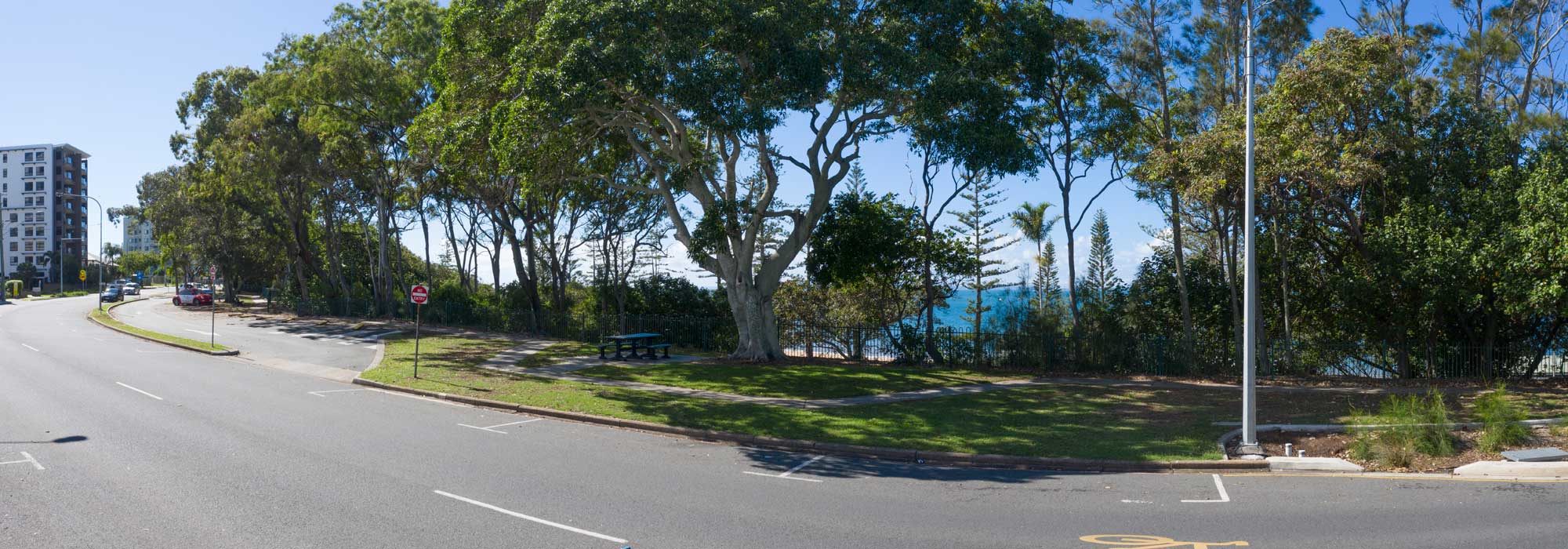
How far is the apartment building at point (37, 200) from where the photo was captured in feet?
349

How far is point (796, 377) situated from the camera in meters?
20.8

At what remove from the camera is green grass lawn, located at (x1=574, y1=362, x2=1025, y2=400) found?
61.7ft

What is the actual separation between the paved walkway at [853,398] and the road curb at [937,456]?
9.80 ft

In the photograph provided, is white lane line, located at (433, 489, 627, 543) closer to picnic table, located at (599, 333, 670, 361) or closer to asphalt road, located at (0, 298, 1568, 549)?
asphalt road, located at (0, 298, 1568, 549)

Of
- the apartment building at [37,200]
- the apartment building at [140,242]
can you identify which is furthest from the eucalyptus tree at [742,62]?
the apartment building at [140,242]

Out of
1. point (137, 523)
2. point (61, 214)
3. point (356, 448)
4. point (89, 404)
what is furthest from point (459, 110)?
point (61, 214)

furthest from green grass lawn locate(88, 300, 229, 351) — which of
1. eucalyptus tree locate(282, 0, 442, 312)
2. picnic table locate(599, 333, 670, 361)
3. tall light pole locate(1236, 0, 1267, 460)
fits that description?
tall light pole locate(1236, 0, 1267, 460)

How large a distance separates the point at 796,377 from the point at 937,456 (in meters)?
9.01

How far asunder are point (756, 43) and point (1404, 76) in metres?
17.8

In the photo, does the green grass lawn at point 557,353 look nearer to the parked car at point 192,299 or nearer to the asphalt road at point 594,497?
the asphalt road at point 594,497

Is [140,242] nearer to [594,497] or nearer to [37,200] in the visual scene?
[37,200]

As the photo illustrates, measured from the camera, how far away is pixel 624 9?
18.2m

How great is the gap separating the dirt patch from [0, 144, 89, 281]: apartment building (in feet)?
443

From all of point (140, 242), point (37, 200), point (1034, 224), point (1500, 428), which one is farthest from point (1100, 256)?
point (140, 242)
